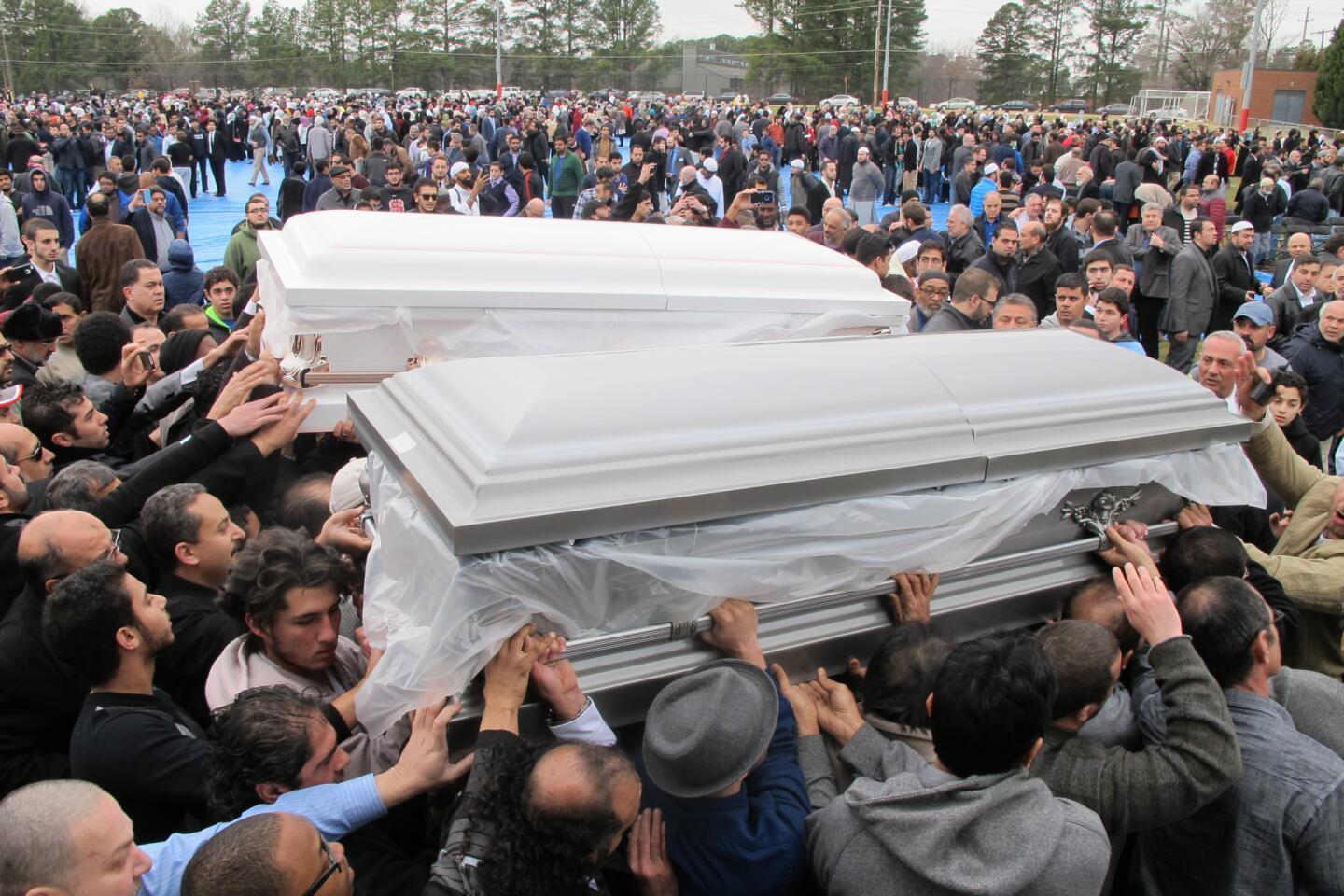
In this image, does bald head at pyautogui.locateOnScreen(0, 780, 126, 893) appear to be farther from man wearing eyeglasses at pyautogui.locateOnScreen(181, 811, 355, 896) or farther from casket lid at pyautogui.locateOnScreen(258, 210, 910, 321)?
casket lid at pyautogui.locateOnScreen(258, 210, 910, 321)

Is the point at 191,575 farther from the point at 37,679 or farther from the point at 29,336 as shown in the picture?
the point at 29,336

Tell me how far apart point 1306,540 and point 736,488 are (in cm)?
213

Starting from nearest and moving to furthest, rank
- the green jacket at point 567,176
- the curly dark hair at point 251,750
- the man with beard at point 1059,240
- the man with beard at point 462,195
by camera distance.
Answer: the curly dark hair at point 251,750, the man with beard at point 1059,240, the man with beard at point 462,195, the green jacket at point 567,176

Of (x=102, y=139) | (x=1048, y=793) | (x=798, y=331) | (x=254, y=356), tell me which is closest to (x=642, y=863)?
(x=1048, y=793)

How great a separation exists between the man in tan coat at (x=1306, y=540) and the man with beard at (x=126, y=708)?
280 cm

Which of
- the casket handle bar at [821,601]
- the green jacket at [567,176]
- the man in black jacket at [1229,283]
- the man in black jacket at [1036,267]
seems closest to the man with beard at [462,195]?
the green jacket at [567,176]

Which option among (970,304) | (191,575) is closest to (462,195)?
(970,304)

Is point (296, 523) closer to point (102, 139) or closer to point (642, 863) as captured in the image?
point (642, 863)

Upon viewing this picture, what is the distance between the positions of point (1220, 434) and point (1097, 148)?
1394cm

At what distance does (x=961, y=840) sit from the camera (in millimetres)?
1619

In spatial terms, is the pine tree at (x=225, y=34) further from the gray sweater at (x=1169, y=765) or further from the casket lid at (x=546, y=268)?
the gray sweater at (x=1169, y=765)

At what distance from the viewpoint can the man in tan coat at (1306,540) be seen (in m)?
2.65

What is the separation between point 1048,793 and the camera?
168 cm

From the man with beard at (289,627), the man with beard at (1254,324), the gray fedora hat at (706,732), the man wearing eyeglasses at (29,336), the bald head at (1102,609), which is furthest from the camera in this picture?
the man with beard at (1254,324)
